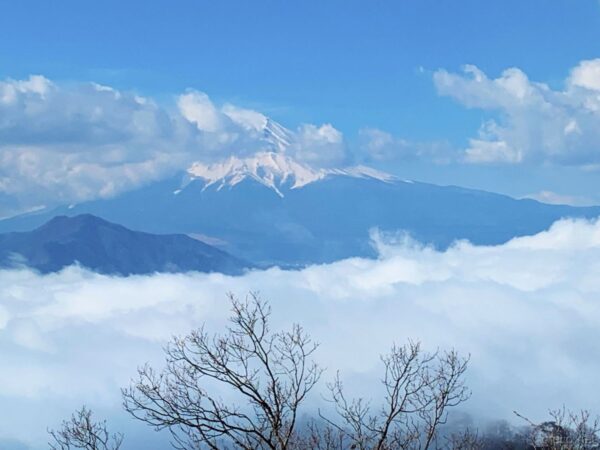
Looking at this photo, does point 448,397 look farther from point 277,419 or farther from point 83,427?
point 83,427

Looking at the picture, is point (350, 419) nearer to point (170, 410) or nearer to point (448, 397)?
point (448, 397)

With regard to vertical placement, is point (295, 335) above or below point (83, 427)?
above

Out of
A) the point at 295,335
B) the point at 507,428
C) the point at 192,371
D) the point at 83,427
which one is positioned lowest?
the point at 83,427

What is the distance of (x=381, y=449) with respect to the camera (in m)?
18.2

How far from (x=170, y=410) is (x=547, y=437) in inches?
340

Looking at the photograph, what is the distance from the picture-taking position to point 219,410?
1742 cm

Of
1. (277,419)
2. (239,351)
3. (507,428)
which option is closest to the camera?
(277,419)

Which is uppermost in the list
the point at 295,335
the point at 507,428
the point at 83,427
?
the point at 507,428

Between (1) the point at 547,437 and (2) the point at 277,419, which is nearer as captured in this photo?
(2) the point at 277,419

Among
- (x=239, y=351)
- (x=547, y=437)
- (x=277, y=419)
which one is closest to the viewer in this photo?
(x=277, y=419)

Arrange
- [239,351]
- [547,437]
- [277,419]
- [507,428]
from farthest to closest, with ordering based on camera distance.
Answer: [507,428]
[547,437]
[239,351]
[277,419]

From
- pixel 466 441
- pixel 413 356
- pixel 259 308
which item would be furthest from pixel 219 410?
pixel 466 441

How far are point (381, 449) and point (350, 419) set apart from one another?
4.81 feet

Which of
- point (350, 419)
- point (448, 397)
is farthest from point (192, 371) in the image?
point (448, 397)
